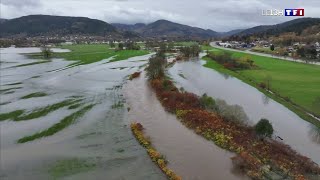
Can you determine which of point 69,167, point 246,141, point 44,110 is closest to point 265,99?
point 246,141

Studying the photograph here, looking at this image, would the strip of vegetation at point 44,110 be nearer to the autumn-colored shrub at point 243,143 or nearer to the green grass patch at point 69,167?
the autumn-colored shrub at point 243,143

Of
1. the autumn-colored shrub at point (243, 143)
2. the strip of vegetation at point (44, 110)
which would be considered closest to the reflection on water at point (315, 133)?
the autumn-colored shrub at point (243, 143)

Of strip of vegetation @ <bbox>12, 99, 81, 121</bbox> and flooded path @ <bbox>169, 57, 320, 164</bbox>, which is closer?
flooded path @ <bbox>169, 57, 320, 164</bbox>

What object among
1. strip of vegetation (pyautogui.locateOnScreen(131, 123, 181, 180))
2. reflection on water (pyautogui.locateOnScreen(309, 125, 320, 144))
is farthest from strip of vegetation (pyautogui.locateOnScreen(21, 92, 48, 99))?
reflection on water (pyautogui.locateOnScreen(309, 125, 320, 144))

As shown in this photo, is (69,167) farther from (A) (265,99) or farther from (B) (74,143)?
(A) (265,99)

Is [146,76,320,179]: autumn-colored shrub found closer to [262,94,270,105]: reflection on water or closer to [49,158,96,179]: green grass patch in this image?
[49,158,96,179]: green grass patch

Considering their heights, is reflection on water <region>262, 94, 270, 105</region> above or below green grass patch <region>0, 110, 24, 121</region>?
below

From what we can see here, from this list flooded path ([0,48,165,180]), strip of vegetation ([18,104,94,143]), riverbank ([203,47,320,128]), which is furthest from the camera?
riverbank ([203,47,320,128])

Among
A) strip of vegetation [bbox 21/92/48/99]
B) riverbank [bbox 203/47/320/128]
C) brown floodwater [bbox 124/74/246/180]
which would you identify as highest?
strip of vegetation [bbox 21/92/48/99]

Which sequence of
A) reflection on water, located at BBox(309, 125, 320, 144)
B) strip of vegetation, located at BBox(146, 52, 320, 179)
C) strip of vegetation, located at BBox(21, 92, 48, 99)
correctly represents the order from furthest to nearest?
strip of vegetation, located at BBox(21, 92, 48, 99), reflection on water, located at BBox(309, 125, 320, 144), strip of vegetation, located at BBox(146, 52, 320, 179)
